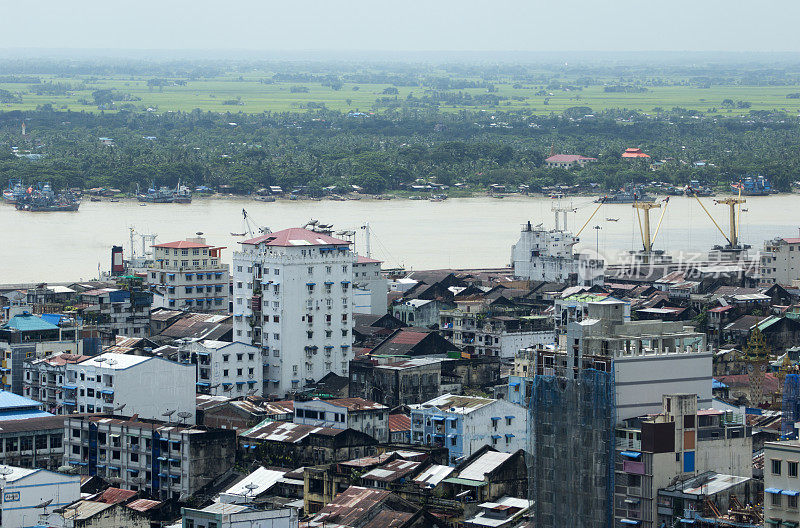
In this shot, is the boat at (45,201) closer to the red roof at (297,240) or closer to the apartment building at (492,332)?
the apartment building at (492,332)

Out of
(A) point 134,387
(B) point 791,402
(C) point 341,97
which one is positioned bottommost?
(A) point 134,387

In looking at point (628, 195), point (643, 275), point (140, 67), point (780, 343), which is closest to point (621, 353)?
point (780, 343)

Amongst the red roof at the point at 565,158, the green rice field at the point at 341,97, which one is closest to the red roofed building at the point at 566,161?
the red roof at the point at 565,158

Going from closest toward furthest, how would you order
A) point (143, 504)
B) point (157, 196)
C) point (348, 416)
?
point (143, 504) < point (348, 416) < point (157, 196)

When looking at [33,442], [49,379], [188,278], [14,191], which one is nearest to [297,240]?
[49,379]

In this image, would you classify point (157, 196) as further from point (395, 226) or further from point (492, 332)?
point (492, 332)

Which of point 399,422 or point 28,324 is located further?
point 28,324
